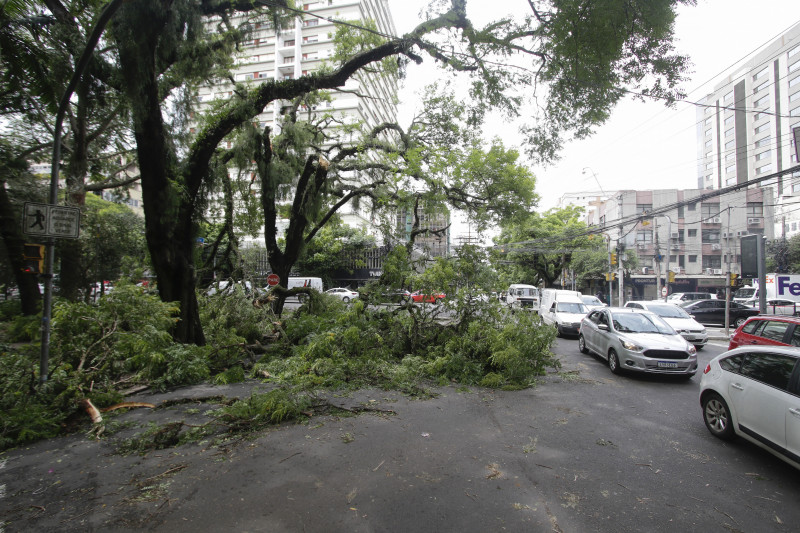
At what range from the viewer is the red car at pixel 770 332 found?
23.4 ft

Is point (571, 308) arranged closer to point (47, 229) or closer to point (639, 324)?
point (639, 324)

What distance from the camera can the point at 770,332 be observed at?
7.73 meters

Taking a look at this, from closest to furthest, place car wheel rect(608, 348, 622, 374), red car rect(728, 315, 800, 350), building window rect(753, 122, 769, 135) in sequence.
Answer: red car rect(728, 315, 800, 350)
car wheel rect(608, 348, 622, 374)
building window rect(753, 122, 769, 135)

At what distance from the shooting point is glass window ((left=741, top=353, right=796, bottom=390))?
14.0 ft

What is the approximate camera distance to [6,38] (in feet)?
22.5

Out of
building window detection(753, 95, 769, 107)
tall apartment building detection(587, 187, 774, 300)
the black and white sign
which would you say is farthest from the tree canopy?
building window detection(753, 95, 769, 107)

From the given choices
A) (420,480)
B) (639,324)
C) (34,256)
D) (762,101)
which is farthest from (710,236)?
(34,256)

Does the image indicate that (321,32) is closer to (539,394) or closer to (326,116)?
(326,116)

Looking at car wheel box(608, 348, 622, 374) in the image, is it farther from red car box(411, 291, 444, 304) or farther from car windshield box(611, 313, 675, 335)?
red car box(411, 291, 444, 304)

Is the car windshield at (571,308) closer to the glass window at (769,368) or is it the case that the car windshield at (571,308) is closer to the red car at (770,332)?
the red car at (770,332)

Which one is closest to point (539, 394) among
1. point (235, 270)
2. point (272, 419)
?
point (272, 419)

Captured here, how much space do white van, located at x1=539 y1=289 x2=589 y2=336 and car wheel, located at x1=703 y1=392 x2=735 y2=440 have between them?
357 inches

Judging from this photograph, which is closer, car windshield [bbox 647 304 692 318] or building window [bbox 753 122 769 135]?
car windshield [bbox 647 304 692 318]

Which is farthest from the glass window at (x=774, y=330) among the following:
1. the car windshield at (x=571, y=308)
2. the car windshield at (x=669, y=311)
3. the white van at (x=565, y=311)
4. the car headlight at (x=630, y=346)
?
the car windshield at (x=571, y=308)
